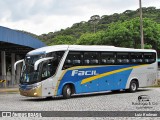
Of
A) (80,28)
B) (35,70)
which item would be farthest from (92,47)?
(80,28)

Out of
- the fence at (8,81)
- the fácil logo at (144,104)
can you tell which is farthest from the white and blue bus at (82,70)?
the fence at (8,81)

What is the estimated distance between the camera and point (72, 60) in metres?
22.8

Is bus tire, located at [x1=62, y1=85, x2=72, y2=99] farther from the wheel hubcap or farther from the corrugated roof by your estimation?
the corrugated roof

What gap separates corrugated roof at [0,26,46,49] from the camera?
31531mm

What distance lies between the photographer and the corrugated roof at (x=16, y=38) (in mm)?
31531

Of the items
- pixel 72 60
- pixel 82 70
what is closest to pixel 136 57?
pixel 82 70

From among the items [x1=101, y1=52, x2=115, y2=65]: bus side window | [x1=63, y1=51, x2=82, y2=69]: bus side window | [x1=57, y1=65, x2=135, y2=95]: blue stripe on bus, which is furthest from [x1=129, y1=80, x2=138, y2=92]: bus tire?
[x1=63, y1=51, x2=82, y2=69]: bus side window

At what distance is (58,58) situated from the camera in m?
22.1

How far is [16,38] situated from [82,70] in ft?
42.7

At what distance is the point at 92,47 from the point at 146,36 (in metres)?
44.1

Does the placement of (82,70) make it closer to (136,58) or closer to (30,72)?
(30,72)

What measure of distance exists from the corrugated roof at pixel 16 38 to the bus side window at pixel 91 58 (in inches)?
389

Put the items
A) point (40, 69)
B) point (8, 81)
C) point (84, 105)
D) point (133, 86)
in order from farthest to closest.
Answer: point (8, 81) → point (133, 86) → point (40, 69) → point (84, 105)

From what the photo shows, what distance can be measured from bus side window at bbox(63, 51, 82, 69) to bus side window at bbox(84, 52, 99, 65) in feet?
1.67
